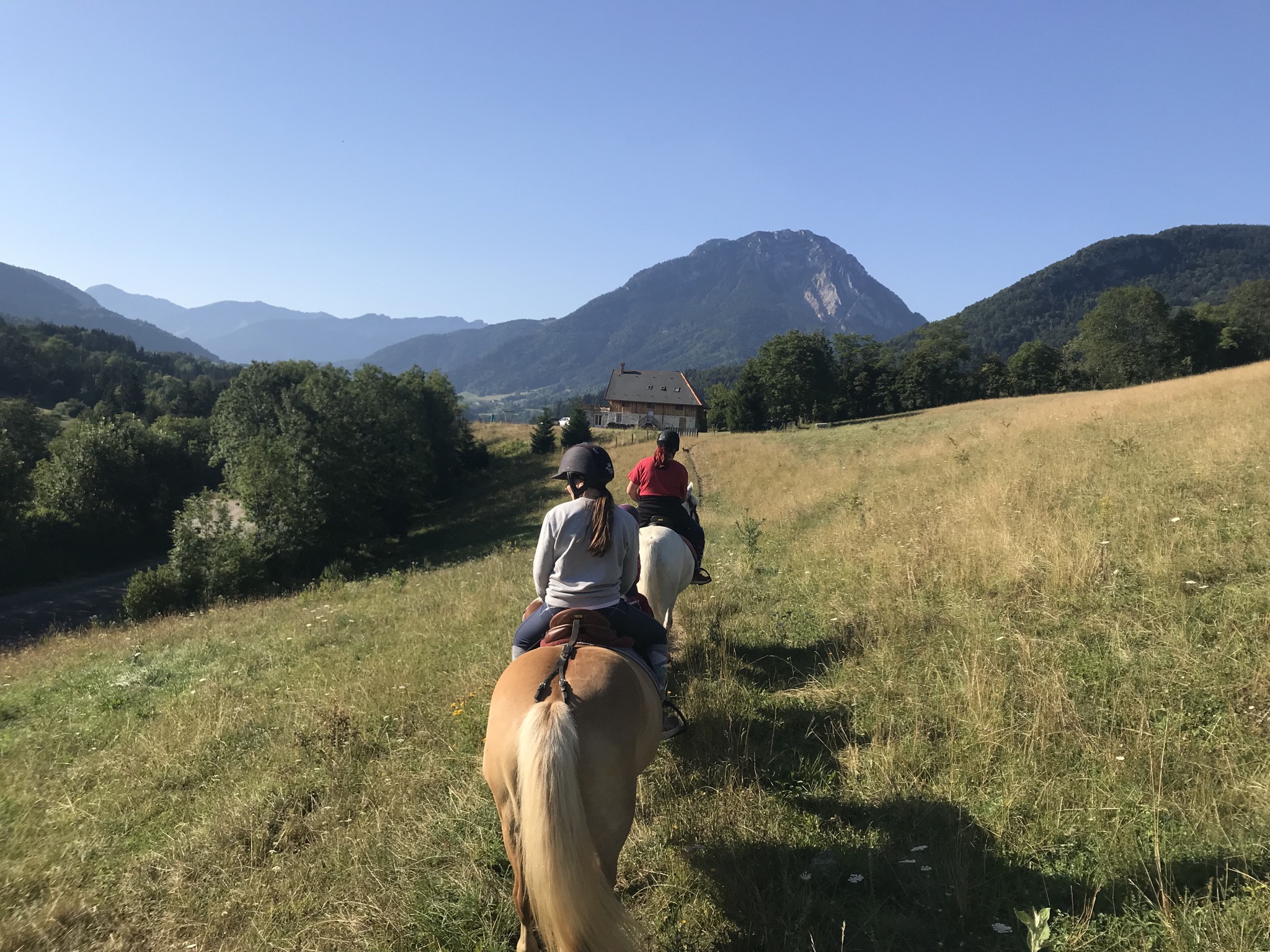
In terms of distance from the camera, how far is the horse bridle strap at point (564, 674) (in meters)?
2.99

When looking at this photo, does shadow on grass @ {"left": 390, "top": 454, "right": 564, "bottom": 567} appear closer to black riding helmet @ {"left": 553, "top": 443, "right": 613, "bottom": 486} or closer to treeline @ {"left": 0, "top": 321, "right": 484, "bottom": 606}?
treeline @ {"left": 0, "top": 321, "right": 484, "bottom": 606}

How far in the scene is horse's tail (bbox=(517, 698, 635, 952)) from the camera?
264 cm

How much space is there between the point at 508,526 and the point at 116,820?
29881 mm

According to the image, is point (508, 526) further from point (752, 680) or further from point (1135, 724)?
point (1135, 724)

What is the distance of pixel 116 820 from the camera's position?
4.99 meters

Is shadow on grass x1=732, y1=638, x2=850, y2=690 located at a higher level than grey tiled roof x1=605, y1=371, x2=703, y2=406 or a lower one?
lower

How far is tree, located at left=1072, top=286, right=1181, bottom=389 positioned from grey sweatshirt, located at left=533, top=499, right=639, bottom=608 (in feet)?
256

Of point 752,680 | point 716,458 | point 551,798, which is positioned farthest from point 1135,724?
point 716,458

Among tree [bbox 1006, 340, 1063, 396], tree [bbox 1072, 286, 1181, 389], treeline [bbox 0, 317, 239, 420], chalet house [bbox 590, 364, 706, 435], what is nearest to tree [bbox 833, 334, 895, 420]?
tree [bbox 1006, 340, 1063, 396]

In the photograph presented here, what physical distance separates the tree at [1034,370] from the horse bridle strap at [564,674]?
8528 cm

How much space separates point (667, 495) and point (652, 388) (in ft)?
351

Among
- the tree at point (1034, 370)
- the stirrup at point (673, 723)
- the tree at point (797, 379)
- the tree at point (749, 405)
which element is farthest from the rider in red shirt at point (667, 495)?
the tree at point (1034, 370)

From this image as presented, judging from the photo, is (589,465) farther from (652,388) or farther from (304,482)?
(652,388)

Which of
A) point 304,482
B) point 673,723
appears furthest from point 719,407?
point 673,723
